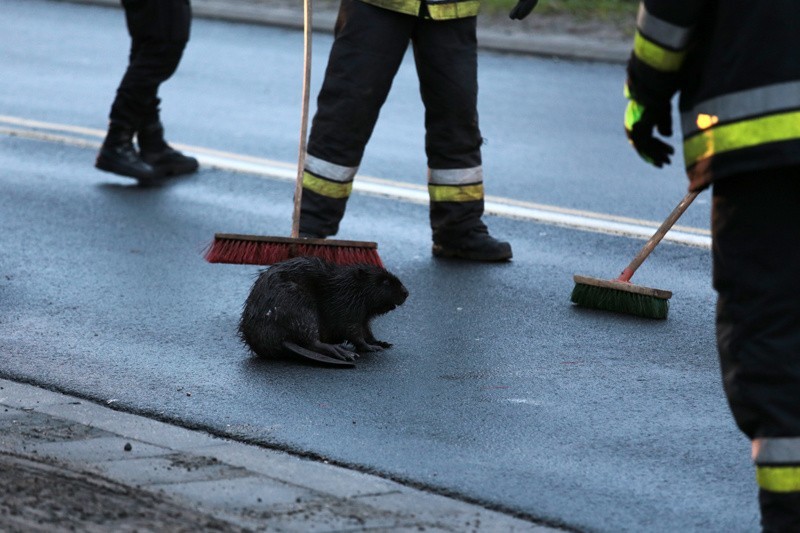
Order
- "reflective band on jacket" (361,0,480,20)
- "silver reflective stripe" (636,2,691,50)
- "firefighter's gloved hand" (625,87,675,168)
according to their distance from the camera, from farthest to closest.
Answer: "reflective band on jacket" (361,0,480,20)
"firefighter's gloved hand" (625,87,675,168)
"silver reflective stripe" (636,2,691,50)

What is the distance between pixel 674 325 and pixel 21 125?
221 inches

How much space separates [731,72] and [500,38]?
10.1 m

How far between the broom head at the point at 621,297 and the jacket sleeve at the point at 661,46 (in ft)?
8.15

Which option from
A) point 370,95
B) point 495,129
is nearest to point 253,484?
point 370,95

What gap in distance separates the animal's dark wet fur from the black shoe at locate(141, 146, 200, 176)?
3.51m

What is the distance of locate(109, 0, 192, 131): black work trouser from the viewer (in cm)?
842

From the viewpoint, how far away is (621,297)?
5953 mm

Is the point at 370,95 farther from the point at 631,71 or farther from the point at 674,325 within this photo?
the point at 631,71

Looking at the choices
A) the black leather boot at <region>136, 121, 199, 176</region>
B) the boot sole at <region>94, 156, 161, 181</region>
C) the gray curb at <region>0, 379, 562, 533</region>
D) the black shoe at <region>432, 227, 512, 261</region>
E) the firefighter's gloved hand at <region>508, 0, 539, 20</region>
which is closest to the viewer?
the gray curb at <region>0, 379, 562, 533</region>

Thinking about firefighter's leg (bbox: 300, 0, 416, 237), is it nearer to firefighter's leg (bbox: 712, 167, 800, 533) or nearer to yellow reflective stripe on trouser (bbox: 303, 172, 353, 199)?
yellow reflective stripe on trouser (bbox: 303, 172, 353, 199)

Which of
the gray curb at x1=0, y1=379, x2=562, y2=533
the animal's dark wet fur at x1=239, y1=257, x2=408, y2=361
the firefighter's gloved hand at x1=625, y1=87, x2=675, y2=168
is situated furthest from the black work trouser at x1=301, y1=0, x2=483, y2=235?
the firefighter's gloved hand at x1=625, y1=87, x2=675, y2=168

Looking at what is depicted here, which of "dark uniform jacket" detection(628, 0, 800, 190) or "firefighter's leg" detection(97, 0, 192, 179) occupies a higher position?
"dark uniform jacket" detection(628, 0, 800, 190)

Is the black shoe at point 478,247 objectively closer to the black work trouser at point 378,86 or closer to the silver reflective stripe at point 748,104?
the black work trouser at point 378,86

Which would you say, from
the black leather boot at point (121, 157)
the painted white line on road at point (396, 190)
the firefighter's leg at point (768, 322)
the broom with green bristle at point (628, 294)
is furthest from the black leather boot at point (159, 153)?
the firefighter's leg at point (768, 322)
